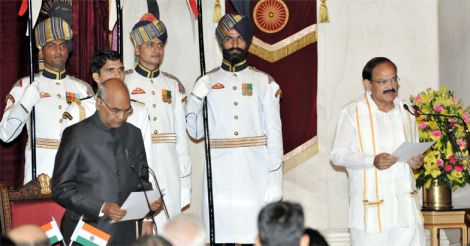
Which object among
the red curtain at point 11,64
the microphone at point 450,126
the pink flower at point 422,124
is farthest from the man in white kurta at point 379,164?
the red curtain at point 11,64

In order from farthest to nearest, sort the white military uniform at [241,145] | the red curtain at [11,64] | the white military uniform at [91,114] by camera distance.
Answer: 1. the red curtain at [11,64]
2. the white military uniform at [241,145]
3. the white military uniform at [91,114]

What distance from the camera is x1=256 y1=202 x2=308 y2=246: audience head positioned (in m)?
3.72

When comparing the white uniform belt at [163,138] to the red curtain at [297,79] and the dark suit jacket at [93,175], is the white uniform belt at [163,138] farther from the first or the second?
the red curtain at [297,79]

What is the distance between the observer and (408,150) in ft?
22.9

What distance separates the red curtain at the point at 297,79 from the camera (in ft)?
30.8

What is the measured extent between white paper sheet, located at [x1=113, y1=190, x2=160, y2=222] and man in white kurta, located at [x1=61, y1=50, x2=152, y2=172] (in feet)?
2.33

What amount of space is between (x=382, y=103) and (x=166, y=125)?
5.70ft

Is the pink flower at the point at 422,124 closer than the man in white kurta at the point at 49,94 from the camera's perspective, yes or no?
No

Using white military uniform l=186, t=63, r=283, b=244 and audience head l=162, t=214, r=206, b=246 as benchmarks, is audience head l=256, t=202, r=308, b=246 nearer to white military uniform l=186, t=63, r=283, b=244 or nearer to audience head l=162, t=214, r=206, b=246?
audience head l=162, t=214, r=206, b=246

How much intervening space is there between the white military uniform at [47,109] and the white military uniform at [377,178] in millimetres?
2176

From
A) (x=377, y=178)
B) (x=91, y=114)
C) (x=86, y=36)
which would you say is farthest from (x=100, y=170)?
(x=86, y=36)

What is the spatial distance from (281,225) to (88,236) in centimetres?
217

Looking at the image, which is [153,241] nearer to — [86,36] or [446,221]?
[446,221]

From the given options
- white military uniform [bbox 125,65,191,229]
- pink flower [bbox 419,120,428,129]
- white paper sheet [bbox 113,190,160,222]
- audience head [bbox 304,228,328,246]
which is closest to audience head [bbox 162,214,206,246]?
audience head [bbox 304,228,328,246]
